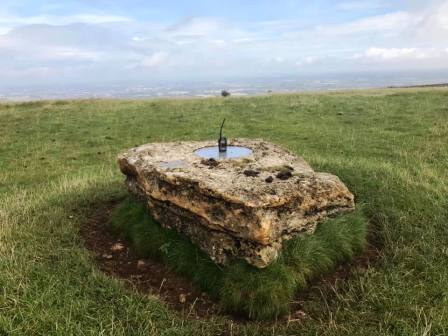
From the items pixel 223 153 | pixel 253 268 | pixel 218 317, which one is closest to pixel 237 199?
pixel 253 268

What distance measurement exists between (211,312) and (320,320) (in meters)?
1.38

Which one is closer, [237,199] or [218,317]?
[218,317]

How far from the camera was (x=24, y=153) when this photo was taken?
1589 centimetres

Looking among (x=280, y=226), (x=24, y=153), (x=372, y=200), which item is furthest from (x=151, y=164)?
(x=24, y=153)

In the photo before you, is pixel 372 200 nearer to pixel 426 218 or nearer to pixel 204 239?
pixel 426 218

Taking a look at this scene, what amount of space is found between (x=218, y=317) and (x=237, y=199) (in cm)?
150

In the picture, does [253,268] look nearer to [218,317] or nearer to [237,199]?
[218,317]

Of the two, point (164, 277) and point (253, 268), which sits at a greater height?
point (253, 268)

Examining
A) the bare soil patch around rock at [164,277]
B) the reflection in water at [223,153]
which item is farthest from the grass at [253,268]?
the reflection in water at [223,153]

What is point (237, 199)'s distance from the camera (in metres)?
5.93

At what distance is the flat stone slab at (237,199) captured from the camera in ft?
19.5

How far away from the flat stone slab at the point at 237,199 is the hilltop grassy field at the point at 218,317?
3.21 ft

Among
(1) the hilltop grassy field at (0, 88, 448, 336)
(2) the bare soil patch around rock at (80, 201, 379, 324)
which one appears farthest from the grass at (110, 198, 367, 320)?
(1) the hilltop grassy field at (0, 88, 448, 336)

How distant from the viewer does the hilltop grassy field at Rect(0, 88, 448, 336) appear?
5.31 m
